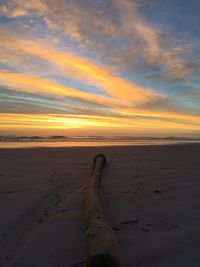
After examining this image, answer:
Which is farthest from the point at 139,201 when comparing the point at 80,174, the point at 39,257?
the point at 80,174

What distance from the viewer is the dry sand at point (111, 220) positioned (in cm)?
259

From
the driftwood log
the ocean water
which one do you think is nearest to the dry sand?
the driftwood log

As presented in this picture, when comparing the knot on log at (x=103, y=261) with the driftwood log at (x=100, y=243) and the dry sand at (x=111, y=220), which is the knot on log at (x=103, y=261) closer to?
the driftwood log at (x=100, y=243)

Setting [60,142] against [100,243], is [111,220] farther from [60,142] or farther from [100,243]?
[60,142]

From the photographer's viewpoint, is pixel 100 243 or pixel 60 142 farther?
pixel 60 142

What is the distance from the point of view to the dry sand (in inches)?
102

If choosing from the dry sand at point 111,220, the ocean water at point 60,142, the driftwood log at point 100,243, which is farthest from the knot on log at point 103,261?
the ocean water at point 60,142

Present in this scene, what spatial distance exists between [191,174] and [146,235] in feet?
13.6

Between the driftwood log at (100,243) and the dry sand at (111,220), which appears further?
the dry sand at (111,220)

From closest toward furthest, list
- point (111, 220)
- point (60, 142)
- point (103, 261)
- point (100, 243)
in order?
point (103, 261)
point (100, 243)
point (111, 220)
point (60, 142)

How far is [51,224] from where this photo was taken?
11.0ft

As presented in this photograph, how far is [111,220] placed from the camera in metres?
3.53

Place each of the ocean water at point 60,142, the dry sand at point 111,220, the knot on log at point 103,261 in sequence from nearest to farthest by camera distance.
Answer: the knot on log at point 103,261
the dry sand at point 111,220
the ocean water at point 60,142

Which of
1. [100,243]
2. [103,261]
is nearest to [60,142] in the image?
[100,243]
